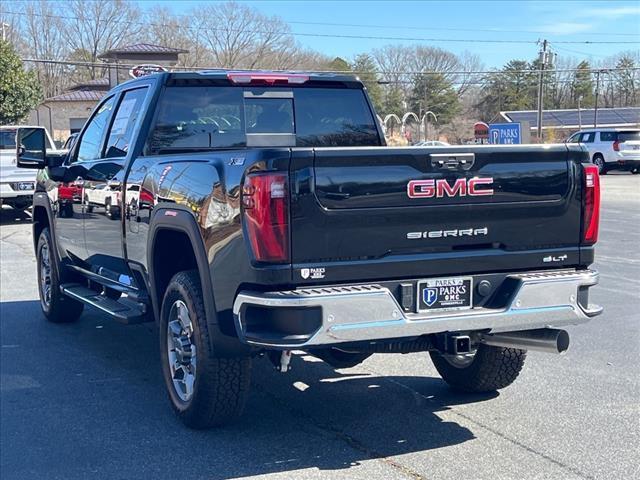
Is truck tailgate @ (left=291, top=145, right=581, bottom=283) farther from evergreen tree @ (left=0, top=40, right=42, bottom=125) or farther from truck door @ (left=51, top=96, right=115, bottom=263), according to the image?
evergreen tree @ (left=0, top=40, right=42, bottom=125)

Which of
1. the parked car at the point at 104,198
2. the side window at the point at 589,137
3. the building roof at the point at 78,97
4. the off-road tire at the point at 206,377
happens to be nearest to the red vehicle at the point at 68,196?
the parked car at the point at 104,198

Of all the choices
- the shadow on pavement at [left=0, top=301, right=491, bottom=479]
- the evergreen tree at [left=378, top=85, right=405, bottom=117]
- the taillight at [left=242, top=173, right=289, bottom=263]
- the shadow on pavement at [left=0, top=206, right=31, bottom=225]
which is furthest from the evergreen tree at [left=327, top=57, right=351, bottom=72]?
the taillight at [left=242, top=173, right=289, bottom=263]

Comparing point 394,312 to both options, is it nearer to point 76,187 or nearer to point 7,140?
point 76,187

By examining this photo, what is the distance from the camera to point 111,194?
20.3 ft

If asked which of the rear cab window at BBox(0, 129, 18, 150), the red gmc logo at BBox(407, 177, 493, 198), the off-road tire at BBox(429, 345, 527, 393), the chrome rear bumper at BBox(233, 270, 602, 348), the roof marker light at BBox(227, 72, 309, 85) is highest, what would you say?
the roof marker light at BBox(227, 72, 309, 85)

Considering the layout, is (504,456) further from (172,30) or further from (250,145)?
(172,30)

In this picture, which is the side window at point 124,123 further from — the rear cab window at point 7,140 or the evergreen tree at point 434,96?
the evergreen tree at point 434,96

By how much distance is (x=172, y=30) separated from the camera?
6347 centimetres

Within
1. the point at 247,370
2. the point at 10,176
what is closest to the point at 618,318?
the point at 247,370

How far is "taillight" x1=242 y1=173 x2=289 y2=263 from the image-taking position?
13.3 feet

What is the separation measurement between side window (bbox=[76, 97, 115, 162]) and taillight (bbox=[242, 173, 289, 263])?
126 inches

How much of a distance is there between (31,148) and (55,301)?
4.79ft

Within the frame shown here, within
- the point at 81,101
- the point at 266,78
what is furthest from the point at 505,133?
the point at 81,101

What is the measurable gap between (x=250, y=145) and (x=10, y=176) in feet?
41.0
